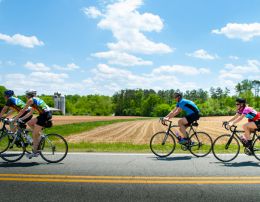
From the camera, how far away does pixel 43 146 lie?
8.42 metres

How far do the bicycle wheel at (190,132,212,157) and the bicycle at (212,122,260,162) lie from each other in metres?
0.37

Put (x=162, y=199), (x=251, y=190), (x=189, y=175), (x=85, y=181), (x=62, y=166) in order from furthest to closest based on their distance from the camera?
(x=62, y=166) → (x=189, y=175) → (x=85, y=181) → (x=251, y=190) → (x=162, y=199)

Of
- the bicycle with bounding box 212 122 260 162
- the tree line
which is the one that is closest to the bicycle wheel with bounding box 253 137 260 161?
the bicycle with bounding box 212 122 260 162

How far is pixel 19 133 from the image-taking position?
8664 millimetres

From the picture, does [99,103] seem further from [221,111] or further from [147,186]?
[147,186]

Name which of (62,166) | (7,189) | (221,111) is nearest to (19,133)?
(62,166)

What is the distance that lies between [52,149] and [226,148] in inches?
202

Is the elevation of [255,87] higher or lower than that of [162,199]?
higher

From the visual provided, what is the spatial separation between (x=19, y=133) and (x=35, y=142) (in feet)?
2.14

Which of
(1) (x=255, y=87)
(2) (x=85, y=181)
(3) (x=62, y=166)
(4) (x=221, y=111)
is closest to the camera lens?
(2) (x=85, y=181)

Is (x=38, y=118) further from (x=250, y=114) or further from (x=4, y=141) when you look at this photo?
(x=250, y=114)

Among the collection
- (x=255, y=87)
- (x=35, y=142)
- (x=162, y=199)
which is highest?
(x=255, y=87)

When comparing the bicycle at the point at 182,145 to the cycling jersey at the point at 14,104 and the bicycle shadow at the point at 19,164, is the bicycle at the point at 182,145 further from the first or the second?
the cycling jersey at the point at 14,104

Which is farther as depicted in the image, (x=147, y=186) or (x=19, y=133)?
(x=19, y=133)
